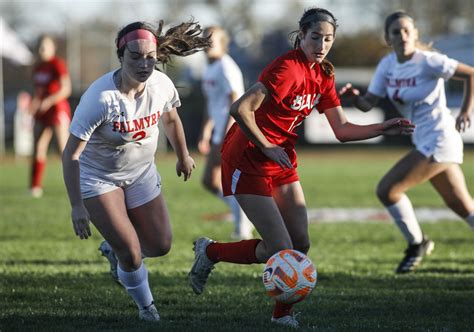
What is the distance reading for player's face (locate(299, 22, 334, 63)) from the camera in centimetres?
548

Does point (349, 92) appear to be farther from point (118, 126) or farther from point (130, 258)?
point (130, 258)

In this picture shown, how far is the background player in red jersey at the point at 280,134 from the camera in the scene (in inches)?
212

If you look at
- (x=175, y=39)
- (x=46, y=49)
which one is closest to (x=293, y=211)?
(x=175, y=39)

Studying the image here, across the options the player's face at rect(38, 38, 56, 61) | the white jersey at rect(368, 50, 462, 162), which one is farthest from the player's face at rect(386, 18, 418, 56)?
the player's face at rect(38, 38, 56, 61)

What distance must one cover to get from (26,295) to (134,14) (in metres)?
28.4

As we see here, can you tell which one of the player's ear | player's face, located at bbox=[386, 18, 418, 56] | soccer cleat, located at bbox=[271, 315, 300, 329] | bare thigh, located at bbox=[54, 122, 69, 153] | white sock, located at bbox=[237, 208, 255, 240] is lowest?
bare thigh, located at bbox=[54, 122, 69, 153]

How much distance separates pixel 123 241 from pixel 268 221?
3.13ft

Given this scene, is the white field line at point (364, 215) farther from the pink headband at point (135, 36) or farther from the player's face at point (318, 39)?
the pink headband at point (135, 36)

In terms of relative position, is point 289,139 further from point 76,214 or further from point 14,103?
point 14,103

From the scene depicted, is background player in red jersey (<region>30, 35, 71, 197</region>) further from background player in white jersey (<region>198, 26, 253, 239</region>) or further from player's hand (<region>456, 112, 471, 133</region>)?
player's hand (<region>456, 112, 471, 133</region>)

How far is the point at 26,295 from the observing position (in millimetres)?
6457

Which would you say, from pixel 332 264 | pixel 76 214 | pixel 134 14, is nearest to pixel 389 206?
pixel 332 264

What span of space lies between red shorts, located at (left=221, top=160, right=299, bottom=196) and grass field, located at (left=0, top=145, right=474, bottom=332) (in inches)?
33.7

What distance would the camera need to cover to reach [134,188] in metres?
5.84
